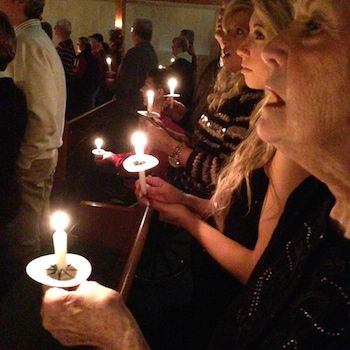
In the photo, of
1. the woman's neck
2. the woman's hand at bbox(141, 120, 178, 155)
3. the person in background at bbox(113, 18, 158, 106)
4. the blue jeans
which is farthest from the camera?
the person in background at bbox(113, 18, 158, 106)

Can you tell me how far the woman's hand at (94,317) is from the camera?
3.73 feet

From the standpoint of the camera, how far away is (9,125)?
2.50 m

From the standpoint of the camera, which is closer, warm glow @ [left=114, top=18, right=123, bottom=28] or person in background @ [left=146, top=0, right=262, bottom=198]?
person in background @ [left=146, top=0, right=262, bottom=198]

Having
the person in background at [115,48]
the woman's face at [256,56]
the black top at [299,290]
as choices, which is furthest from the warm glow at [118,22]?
the black top at [299,290]

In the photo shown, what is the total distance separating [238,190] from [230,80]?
36.5 inches

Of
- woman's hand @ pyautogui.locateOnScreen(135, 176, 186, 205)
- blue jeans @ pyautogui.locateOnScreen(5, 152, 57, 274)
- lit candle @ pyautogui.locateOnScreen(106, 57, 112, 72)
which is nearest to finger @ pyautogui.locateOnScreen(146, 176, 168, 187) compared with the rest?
woman's hand @ pyautogui.locateOnScreen(135, 176, 186, 205)

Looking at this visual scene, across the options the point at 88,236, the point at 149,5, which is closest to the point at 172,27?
the point at 149,5

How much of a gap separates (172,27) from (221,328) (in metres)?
11.6

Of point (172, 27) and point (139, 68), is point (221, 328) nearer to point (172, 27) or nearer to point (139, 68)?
point (139, 68)

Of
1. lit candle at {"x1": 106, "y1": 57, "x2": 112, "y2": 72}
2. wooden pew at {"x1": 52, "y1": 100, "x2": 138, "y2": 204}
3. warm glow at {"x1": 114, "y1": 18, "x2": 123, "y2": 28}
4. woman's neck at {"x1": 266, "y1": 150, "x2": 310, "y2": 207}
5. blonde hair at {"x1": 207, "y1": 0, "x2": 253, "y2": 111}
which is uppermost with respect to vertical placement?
blonde hair at {"x1": 207, "y1": 0, "x2": 253, "y2": 111}

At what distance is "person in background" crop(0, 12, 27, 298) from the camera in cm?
247

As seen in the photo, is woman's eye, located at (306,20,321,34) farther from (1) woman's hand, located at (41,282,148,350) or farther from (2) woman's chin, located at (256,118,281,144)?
(1) woman's hand, located at (41,282,148,350)

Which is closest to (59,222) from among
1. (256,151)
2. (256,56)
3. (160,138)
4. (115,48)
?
(256,151)

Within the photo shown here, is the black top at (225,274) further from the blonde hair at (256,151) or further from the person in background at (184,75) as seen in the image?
the person in background at (184,75)
